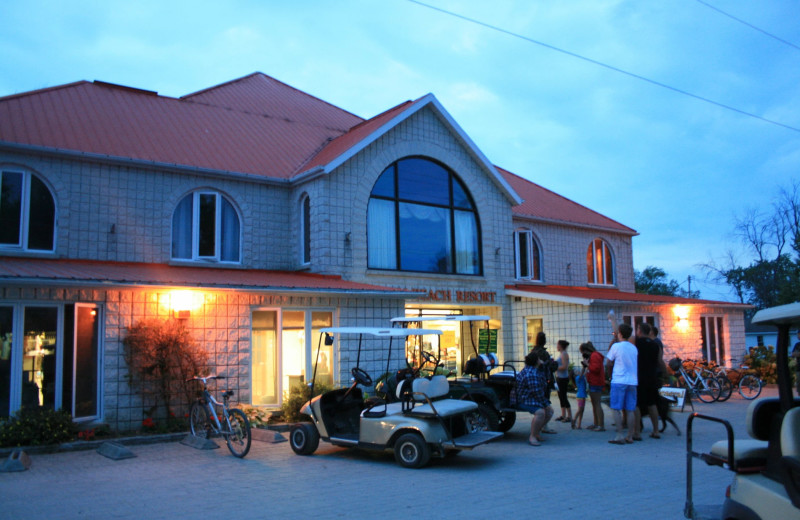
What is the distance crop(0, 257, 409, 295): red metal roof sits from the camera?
11.1 m

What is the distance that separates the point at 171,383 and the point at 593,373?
26.0ft

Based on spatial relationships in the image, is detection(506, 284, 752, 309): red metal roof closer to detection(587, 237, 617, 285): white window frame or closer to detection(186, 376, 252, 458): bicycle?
detection(587, 237, 617, 285): white window frame

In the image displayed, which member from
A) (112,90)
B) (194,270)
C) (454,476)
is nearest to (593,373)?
(454,476)

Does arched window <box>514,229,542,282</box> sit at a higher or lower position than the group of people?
higher

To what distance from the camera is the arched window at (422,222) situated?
1759 centimetres

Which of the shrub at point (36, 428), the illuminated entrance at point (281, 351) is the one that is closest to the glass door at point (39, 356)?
the shrub at point (36, 428)

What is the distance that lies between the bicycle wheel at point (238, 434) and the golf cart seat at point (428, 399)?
240 centimetres

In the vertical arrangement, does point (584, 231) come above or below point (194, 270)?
above

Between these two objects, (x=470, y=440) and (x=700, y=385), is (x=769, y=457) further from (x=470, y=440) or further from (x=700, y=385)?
(x=700, y=385)

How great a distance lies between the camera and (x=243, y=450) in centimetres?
991

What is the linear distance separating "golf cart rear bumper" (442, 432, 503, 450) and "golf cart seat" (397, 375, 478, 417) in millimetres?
378

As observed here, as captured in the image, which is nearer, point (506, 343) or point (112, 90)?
point (112, 90)

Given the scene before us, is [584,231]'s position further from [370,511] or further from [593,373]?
[370,511]

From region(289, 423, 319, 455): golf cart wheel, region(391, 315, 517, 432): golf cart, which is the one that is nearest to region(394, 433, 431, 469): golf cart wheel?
region(289, 423, 319, 455): golf cart wheel
